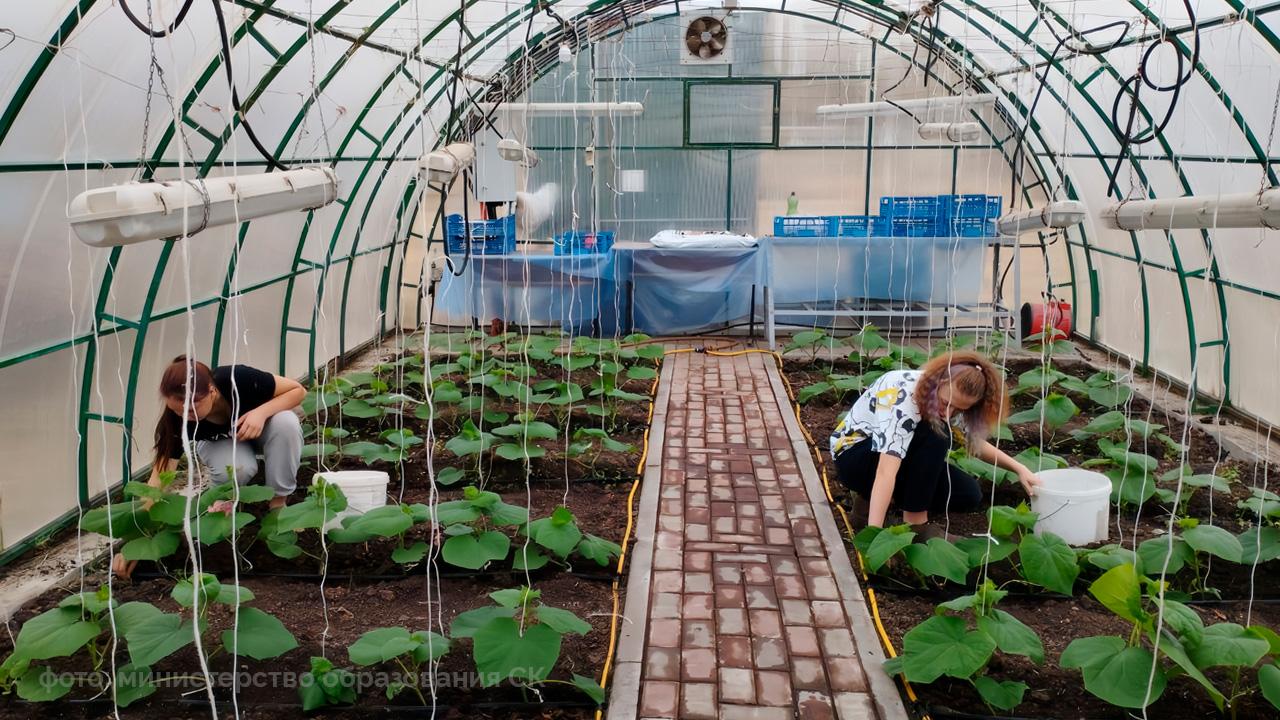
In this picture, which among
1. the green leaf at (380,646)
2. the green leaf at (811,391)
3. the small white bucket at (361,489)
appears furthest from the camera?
the green leaf at (811,391)

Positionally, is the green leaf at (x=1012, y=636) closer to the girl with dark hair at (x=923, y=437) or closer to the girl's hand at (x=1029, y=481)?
the girl with dark hair at (x=923, y=437)

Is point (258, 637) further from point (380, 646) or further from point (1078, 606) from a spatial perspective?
point (1078, 606)

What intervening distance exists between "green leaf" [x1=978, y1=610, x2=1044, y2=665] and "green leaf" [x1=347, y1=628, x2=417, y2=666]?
1.82 m

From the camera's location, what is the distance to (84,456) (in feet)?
16.5

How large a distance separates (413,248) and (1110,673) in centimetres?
893

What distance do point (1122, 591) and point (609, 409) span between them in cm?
414

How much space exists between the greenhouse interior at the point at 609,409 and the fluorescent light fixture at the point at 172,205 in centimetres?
1

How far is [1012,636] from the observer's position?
3227 millimetres

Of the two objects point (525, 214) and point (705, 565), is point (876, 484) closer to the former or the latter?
point (705, 565)

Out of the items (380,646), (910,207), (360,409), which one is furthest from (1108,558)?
(910,207)

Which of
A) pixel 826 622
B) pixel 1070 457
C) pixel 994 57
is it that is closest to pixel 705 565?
pixel 826 622

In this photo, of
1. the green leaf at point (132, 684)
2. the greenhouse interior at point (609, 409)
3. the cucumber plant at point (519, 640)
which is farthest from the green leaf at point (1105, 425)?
the green leaf at point (132, 684)

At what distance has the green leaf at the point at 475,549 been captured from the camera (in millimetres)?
3850

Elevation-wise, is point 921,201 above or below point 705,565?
above
